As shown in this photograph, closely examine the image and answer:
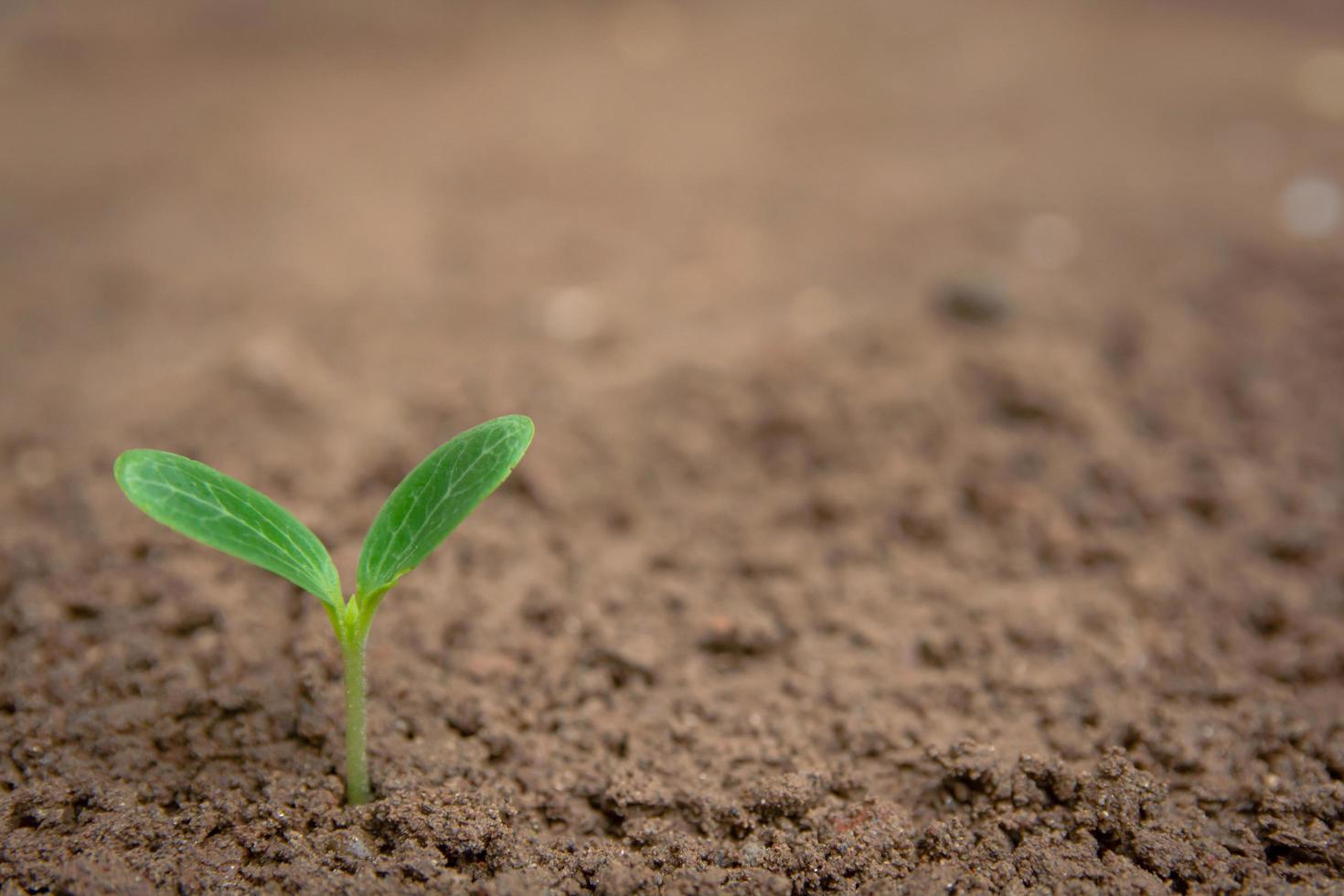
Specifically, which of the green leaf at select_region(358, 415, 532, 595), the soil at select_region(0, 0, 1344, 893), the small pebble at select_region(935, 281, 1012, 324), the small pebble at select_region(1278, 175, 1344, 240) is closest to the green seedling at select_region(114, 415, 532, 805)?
the green leaf at select_region(358, 415, 532, 595)

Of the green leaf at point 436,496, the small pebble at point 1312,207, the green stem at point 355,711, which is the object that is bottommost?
the green stem at point 355,711

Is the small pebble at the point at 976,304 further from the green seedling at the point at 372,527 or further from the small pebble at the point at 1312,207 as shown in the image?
the green seedling at the point at 372,527

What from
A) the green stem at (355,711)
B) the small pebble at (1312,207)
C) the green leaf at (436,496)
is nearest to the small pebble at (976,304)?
the small pebble at (1312,207)

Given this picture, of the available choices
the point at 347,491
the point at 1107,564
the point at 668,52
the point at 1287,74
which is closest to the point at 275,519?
the point at 347,491

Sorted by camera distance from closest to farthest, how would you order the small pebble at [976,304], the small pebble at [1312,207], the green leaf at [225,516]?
the green leaf at [225,516]
the small pebble at [976,304]
the small pebble at [1312,207]

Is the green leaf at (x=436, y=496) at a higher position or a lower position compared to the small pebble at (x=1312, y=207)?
lower

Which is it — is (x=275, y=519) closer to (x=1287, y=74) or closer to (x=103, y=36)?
(x=103, y=36)
